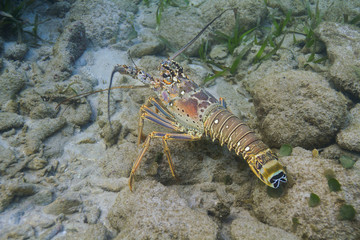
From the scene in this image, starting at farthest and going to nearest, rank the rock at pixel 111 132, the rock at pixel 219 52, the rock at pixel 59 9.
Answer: the rock at pixel 59 9 → the rock at pixel 219 52 → the rock at pixel 111 132

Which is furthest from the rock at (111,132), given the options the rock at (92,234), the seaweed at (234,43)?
the seaweed at (234,43)

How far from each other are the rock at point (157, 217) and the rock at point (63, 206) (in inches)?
21.4

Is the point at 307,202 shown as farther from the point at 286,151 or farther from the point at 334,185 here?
the point at 286,151

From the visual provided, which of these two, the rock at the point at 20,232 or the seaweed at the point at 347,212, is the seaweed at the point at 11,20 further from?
the seaweed at the point at 347,212

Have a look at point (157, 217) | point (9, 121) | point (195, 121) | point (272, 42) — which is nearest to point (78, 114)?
point (9, 121)

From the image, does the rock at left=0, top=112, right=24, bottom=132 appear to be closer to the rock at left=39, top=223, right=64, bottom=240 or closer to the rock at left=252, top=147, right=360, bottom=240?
the rock at left=39, top=223, right=64, bottom=240

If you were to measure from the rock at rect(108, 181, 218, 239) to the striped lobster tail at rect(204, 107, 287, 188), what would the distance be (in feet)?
2.97

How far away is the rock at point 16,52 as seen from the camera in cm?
410

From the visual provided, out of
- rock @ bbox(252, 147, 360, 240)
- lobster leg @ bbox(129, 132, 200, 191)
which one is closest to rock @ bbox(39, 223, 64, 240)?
lobster leg @ bbox(129, 132, 200, 191)

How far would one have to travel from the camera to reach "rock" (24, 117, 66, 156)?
299 centimetres

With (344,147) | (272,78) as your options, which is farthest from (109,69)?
(344,147)

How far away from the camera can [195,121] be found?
10.3 ft

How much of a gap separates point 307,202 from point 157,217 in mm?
1604

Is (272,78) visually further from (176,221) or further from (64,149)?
(64,149)
